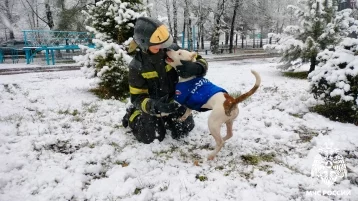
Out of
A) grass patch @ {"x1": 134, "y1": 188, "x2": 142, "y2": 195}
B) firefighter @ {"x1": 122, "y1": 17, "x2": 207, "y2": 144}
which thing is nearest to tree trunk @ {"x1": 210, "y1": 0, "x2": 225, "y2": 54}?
firefighter @ {"x1": 122, "y1": 17, "x2": 207, "y2": 144}

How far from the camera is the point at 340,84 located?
4.49 meters

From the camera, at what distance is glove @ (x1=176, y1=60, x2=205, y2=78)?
322 centimetres

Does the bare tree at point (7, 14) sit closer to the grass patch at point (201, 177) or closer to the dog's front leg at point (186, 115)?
the dog's front leg at point (186, 115)

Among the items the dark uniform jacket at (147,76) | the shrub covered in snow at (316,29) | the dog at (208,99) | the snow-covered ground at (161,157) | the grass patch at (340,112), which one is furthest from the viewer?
the shrub covered in snow at (316,29)

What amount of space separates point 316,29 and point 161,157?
8.30 meters

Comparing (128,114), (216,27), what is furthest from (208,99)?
(216,27)

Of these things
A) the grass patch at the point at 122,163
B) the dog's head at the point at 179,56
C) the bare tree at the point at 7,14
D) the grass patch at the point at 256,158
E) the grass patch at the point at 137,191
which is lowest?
the grass patch at the point at 137,191

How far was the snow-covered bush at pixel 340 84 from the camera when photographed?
4.44 meters

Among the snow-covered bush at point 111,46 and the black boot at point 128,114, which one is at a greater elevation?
the snow-covered bush at point 111,46

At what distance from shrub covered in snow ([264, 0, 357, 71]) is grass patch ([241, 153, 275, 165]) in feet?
22.3

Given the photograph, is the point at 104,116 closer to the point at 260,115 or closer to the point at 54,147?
the point at 54,147

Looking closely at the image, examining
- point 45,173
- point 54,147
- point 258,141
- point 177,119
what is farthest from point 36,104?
point 258,141

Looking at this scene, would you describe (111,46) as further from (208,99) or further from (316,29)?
(316,29)

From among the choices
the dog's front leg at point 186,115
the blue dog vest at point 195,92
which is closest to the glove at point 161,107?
the blue dog vest at point 195,92
